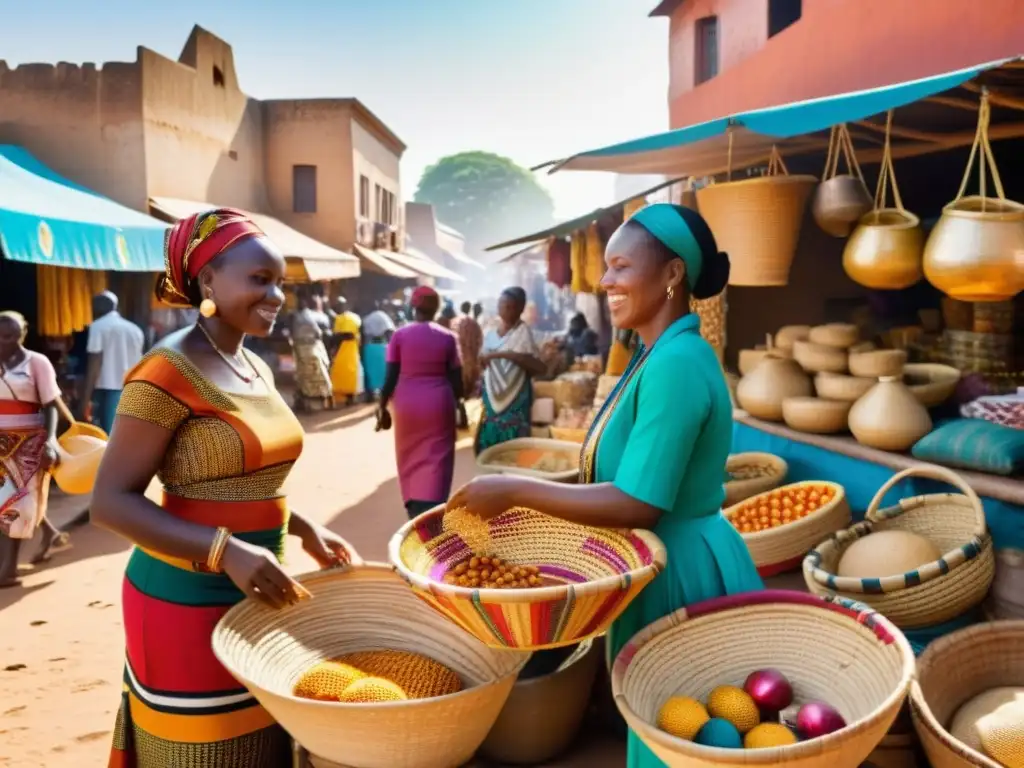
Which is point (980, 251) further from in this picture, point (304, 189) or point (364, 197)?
point (364, 197)

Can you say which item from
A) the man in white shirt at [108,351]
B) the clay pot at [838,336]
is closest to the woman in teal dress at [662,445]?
the clay pot at [838,336]

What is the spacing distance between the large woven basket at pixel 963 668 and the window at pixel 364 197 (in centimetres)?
1886

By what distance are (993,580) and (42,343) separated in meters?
9.04

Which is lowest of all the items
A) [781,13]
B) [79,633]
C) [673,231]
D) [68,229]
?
[79,633]

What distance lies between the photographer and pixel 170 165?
1325 centimetres

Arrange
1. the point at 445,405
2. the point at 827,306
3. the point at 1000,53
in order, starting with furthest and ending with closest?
the point at 827,306
the point at 1000,53
the point at 445,405

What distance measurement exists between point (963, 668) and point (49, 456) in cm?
461

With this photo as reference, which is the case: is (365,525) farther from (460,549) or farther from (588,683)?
(460,549)

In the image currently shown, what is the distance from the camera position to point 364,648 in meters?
2.21

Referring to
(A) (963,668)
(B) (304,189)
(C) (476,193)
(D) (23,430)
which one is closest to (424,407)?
(D) (23,430)

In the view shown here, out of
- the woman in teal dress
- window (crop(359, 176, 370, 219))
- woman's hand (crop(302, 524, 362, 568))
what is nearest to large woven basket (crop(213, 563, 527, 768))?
woman's hand (crop(302, 524, 362, 568))

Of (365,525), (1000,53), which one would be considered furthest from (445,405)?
(1000,53)

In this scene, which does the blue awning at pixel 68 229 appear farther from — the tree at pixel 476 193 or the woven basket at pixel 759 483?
the tree at pixel 476 193

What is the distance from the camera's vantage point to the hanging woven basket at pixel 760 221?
12.7 feet
